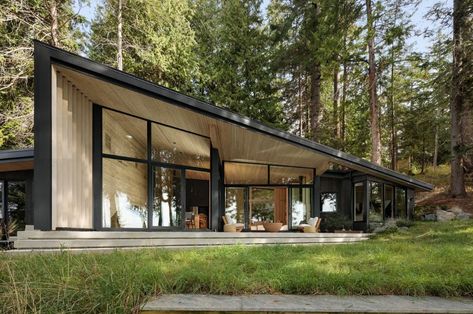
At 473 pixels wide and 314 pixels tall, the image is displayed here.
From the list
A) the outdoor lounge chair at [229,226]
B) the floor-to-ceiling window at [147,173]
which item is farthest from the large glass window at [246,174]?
the floor-to-ceiling window at [147,173]

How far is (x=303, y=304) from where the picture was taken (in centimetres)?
300

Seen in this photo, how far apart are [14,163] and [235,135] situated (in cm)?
629

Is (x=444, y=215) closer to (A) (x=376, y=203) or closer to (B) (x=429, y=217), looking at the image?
(B) (x=429, y=217)

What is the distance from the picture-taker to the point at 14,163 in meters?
10.0

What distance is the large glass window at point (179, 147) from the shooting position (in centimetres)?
919

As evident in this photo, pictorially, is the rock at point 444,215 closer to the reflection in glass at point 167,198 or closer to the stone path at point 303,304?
the reflection in glass at point 167,198

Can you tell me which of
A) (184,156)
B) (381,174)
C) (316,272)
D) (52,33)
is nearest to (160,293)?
(316,272)

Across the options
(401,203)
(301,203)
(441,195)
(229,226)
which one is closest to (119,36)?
(229,226)

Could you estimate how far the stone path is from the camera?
2.84 m

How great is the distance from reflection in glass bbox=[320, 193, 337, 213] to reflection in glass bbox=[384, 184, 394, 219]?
2.06m

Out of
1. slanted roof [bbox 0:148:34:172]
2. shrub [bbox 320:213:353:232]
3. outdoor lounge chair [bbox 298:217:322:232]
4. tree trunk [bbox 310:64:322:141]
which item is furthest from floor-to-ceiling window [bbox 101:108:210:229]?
tree trunk [bbox 310:64:322:141]

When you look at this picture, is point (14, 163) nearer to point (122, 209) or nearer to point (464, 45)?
point (122, 209)

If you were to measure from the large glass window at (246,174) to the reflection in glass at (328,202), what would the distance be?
12.3 feet

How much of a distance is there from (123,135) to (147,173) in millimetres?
1092
